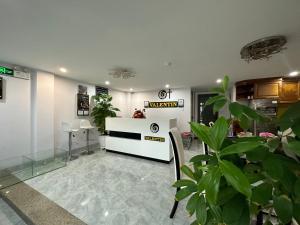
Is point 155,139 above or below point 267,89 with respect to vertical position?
below

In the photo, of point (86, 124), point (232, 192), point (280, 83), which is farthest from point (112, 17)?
point (280, 83)

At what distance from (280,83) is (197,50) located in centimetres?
356

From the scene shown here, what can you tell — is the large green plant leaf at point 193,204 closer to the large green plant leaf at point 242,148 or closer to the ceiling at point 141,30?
the large green plant leaf at point 242,148

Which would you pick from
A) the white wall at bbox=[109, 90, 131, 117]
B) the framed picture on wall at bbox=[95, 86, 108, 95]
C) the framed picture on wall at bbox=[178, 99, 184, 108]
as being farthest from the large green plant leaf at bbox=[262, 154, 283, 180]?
the white wall at bbox=[109, 90, 131, 117]

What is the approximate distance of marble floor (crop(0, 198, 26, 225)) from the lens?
5.87 ft

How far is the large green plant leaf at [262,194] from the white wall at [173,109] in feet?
18.5

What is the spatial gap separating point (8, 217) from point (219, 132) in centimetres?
280

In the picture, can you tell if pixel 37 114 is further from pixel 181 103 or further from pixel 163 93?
pixel 181 103

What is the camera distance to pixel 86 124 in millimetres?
4398

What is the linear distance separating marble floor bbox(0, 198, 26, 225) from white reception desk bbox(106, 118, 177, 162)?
2523mm

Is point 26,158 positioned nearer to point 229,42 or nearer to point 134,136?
point 134,136

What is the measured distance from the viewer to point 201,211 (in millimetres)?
470

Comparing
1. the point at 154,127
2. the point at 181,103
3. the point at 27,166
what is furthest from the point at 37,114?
the point at 181,103

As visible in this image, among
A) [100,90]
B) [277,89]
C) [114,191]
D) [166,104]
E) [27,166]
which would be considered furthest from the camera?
[166,104]
